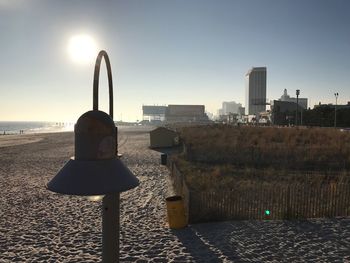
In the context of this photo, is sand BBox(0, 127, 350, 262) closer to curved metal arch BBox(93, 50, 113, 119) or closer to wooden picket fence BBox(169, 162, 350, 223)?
wooden picket fence BBox(169, 162, 350, 223)

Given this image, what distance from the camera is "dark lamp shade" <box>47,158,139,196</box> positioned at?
9.77 ft

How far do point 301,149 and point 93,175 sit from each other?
73.3 feet

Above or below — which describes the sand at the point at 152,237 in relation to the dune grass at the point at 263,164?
below

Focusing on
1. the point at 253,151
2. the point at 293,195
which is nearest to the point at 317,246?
the point at 293,195

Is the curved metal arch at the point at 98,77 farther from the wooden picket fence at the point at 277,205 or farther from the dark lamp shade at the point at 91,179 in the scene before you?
the wooden picket fence at the point at 277,205

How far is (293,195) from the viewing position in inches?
402

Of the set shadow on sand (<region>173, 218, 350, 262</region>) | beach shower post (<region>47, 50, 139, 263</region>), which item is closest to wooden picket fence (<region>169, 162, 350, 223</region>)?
shadow on sand (<region>173, 218, 350, 262</region>)

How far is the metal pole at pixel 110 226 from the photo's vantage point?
3.48 metres

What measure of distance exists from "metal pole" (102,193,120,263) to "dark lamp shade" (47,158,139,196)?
0.40 meters

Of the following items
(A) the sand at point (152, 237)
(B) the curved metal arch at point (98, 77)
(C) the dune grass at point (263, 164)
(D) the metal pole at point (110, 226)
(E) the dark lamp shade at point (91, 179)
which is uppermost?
(B) the curved metal arch at point (98, 77)

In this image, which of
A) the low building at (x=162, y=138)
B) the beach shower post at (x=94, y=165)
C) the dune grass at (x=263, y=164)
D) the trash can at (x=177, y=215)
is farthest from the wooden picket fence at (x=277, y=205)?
the low building at (x=162, y=138)

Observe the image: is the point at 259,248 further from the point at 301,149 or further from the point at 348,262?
the point at 301,149

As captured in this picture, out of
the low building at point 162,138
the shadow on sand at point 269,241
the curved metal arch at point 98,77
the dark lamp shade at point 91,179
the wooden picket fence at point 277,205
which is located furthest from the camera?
the low building at point 162,138

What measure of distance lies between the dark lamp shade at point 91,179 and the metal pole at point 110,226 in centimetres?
40
